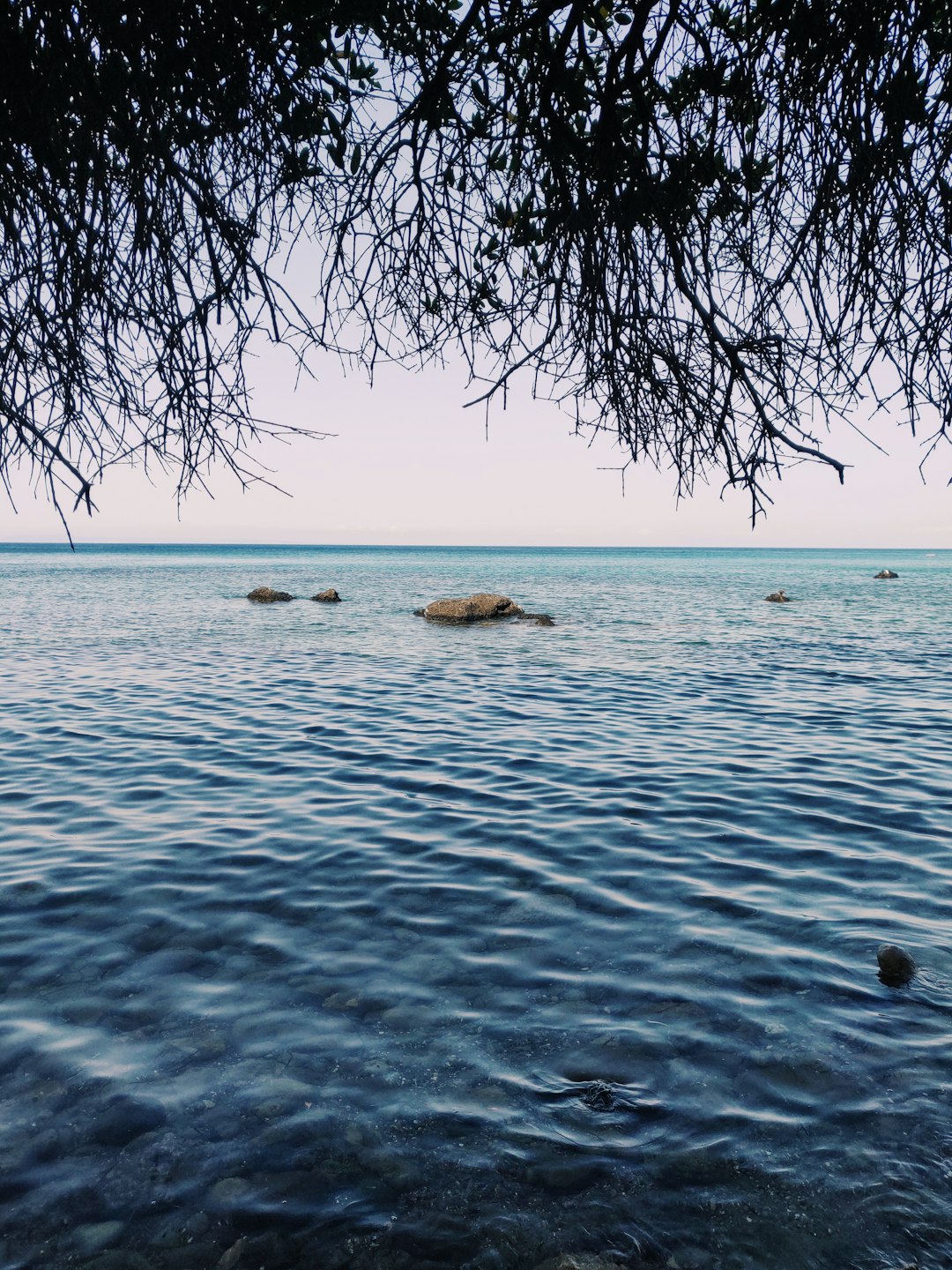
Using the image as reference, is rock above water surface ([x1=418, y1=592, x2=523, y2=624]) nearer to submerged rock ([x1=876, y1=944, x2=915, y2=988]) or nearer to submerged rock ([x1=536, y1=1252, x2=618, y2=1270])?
submerged rock ([x1=876, y1=944, x2=915, y2=988])

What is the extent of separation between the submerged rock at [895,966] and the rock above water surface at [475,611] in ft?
79.2

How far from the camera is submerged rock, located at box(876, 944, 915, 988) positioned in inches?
212

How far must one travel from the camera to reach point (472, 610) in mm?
30438

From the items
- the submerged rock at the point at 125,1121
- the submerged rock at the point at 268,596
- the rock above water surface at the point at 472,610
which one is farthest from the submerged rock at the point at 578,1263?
the submerged rock at the point at 268,596

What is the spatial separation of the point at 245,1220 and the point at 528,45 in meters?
5.54

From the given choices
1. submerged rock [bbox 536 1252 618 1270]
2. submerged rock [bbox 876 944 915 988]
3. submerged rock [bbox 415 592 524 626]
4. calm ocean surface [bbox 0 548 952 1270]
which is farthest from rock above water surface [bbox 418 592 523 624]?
submerged rock [bbox 536 1252 618 1270]

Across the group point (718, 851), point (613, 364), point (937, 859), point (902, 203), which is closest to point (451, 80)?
point (613, 364)

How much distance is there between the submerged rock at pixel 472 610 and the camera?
30.4 metres

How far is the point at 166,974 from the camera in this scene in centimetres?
545

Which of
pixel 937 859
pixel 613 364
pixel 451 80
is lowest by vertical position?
pixel 937 859

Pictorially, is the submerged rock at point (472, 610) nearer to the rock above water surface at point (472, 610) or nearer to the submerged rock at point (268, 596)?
the rock above water surface at point (472, 610)

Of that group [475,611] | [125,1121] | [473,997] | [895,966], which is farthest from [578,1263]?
[475,611]

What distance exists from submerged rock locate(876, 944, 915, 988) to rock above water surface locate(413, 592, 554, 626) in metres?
24.1

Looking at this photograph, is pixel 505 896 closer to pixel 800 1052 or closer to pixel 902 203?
pixel 800 1052
